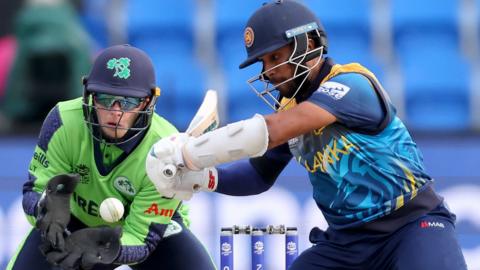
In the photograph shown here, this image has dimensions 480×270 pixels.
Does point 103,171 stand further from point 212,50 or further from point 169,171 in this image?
point 212,50

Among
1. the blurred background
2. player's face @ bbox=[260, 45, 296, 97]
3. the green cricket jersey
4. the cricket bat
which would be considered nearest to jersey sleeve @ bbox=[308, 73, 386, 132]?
player's face @ bbox=[260, 45, 296, 97]

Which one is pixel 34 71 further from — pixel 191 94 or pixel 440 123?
pixel 440 123

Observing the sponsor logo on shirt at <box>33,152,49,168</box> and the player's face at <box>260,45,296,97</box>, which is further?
the sponsor logo on shirt at <box>33,152,49,168</box>

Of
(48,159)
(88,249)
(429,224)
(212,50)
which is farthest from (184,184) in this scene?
(212,50)

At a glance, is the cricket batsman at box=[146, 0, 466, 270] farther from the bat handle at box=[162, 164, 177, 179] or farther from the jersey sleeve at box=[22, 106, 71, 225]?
the jersey sleeve at box=[22, 106, 71, 225]

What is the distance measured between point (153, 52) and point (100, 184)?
4408 mm

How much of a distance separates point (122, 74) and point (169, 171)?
70 cm

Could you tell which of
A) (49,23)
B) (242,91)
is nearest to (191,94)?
(242,91)

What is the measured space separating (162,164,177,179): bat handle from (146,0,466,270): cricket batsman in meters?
0.07

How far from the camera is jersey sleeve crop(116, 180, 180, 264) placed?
461 cm

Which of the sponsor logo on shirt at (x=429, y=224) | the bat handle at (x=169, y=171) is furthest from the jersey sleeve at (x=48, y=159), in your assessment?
the sponsor logo on shirt at (x=429, y=224)

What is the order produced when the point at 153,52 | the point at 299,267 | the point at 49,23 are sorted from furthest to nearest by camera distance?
the point at 153,52, the point at 49,23, the point at 299,267

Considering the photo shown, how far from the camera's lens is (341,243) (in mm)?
4453

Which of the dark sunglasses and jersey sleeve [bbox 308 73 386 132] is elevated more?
the dark sunglasses
